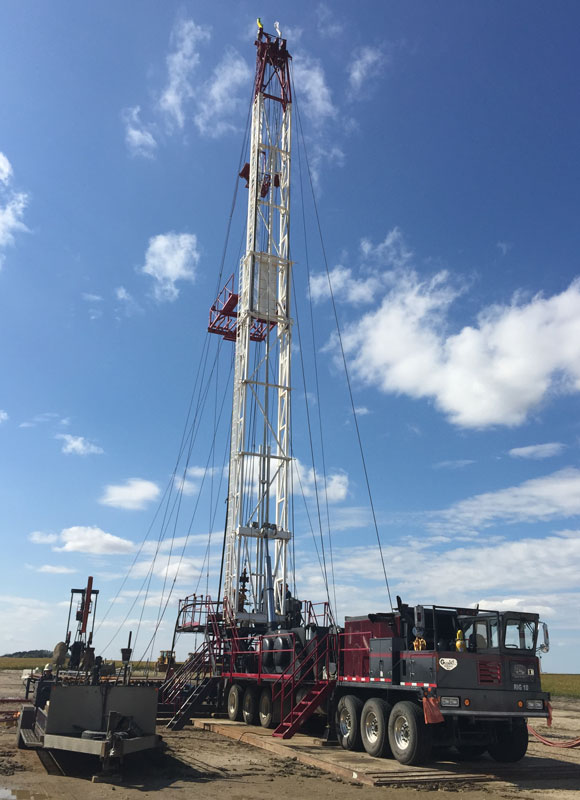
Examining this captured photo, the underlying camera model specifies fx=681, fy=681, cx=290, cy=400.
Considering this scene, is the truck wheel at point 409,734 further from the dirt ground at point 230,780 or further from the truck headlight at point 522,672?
the truck headlight at point 522,672

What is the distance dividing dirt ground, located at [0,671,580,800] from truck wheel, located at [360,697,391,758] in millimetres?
341

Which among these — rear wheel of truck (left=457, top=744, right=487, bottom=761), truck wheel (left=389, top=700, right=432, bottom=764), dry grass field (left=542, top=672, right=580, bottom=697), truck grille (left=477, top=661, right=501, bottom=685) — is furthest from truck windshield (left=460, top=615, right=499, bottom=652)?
dry grass field (left=542, top=672, right=580, bottom=697)

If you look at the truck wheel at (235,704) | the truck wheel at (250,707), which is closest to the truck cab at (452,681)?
the truck wheel at (250,707)

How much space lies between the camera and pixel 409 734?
40.7 feet

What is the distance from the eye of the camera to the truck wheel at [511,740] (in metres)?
13.4

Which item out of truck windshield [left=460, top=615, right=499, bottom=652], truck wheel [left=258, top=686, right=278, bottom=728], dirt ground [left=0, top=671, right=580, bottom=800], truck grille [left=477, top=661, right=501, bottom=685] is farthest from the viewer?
truck wheel [left=258, top=686, right=278, bottom=728]

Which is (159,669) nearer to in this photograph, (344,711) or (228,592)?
(228,592)

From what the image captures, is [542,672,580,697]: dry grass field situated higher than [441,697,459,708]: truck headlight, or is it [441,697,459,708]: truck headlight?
[441,697,459,708]: truck headlight

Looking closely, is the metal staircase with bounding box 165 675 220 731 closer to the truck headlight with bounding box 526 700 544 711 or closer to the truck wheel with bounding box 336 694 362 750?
the truck wheel with bounding box 336 694 362 750

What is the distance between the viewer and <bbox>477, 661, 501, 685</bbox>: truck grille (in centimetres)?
1250

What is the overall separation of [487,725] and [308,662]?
5.08 meters

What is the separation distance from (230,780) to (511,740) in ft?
19.5

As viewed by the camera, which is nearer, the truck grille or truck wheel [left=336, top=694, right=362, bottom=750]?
the truck grille

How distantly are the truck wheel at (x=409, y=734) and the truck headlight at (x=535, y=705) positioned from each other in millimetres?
1981
